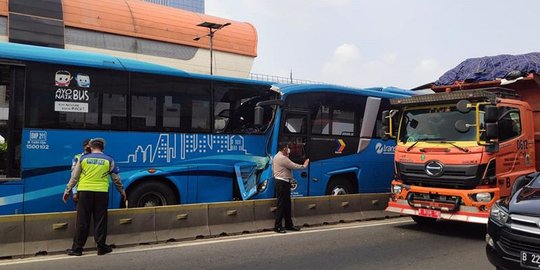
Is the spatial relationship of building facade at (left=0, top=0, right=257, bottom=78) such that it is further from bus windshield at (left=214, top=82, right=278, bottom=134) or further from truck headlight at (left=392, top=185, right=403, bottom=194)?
truck headlight at (left=392, top=185, right=403, bottom=194)

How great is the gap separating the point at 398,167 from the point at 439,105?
4.87ft

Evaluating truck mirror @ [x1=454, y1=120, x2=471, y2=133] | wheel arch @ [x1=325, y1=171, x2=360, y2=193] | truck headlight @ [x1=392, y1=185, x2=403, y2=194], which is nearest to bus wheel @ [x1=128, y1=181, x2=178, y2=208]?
wheel arch @ [x1=325, y1=171, x2=360, y2=193]

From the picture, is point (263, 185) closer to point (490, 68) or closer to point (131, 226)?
point (131, 226)

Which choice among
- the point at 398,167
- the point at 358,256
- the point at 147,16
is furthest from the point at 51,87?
the point at 147,16

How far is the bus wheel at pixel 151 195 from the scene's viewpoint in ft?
30.2

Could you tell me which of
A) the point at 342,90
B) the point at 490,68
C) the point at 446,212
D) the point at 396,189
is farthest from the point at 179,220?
the point at 490,68

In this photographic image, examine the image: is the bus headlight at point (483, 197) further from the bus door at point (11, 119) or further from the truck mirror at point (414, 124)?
the bus door at point (11, 119)

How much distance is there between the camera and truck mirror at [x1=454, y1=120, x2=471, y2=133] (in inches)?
352

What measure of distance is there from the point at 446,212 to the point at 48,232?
6.81 m

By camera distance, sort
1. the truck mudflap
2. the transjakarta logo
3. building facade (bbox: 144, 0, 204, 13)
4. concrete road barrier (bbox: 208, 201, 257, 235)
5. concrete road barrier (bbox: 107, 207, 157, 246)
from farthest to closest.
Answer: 1. building facade (bbox: 144, 0, 204, 13)
2. the transjakarta logo
3. concrete road barrier (bbox: 208, 201, 257, 235)
4. the truck mudflap
5. concrete road barrier (bbox: 107, 207, 157, 246)

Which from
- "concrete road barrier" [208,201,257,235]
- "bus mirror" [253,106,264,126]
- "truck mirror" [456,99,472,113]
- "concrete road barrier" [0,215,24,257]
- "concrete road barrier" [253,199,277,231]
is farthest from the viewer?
"bus mirror" [253,106,264,126]

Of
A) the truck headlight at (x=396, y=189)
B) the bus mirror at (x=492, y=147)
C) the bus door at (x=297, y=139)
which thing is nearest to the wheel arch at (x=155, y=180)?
the bus door at (x=297, y=139)

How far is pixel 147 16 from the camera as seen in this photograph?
4800 centimetres

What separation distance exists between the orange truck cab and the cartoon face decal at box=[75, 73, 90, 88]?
6238 millimetres
